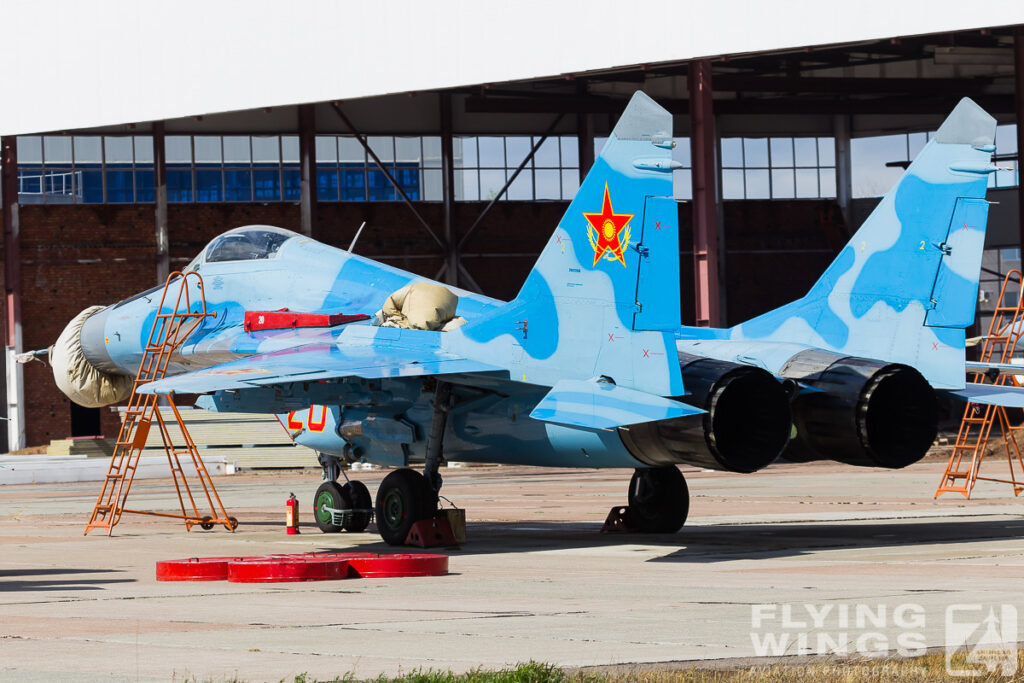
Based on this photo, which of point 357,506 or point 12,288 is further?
point 12,288

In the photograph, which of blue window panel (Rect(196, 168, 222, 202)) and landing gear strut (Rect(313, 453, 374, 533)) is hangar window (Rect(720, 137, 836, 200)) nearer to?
blue window panel (Rect(196, 168, 222, 202))

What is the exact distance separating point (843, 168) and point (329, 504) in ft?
120

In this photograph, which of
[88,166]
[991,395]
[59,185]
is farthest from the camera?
[59,185]

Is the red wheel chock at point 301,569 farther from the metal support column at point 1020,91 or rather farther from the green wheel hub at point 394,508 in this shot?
the metal support column at point 1020,91

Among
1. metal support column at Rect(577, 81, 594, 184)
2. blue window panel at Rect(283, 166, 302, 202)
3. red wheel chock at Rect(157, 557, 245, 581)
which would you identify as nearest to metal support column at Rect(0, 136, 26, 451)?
blue window panel at Rect(283, 166, 302, 202)

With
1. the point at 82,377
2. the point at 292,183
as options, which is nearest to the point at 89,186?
the point at 292,183

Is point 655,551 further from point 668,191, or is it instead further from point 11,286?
point 11,286

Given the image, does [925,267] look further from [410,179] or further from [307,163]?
[410,179]

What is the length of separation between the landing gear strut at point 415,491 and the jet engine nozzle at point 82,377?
5.07 meters

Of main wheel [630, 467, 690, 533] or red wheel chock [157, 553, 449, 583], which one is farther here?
main wheel [630, 467, 690, 533]

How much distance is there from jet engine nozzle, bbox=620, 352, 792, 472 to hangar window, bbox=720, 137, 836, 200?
3584 cm

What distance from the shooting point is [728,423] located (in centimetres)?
1278

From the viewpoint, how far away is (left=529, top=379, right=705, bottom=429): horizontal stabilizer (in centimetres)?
1205

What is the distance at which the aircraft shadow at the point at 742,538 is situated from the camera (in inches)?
529
